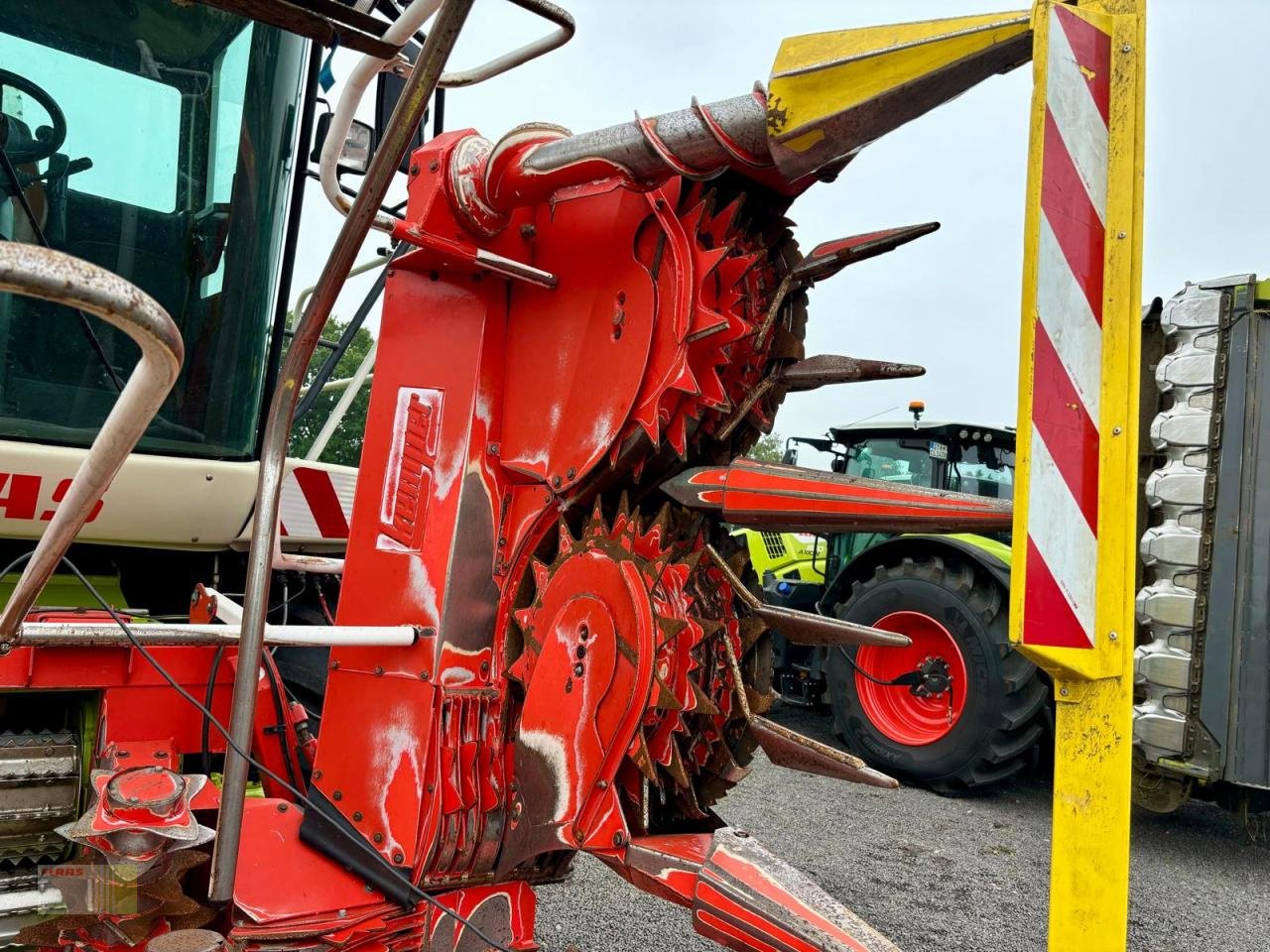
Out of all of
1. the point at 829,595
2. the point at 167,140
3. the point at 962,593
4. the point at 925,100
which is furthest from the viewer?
the point at 829,595

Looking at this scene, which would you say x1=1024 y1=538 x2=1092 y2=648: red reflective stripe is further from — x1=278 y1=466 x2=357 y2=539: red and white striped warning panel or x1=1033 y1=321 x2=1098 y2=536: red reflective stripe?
x1=278 y1=466 x2=357 y2=539: red and white striped warning panel

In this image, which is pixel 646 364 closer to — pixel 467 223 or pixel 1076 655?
pixel 467 223

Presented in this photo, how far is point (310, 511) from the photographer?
2.90 m

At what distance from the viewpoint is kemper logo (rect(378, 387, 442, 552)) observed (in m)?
2.12

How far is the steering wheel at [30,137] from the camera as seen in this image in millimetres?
2109

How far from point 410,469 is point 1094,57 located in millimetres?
1454

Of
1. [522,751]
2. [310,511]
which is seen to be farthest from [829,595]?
[522,751]

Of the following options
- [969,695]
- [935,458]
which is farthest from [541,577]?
[935,458]

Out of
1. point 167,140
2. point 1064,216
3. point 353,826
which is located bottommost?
point 353,826

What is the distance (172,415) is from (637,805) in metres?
1.41

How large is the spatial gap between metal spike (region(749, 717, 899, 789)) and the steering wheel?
1.91 m

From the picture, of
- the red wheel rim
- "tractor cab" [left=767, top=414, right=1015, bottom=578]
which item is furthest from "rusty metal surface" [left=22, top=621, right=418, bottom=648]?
"tractor cab" [left=767, top=414, right=1015, bottom=578]

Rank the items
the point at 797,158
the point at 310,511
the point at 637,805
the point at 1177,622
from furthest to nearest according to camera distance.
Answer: the point at 1177,622 < the point at 310,511 < the point at 637,805 < the point at 797,158

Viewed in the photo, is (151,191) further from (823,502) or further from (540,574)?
(823,502)
